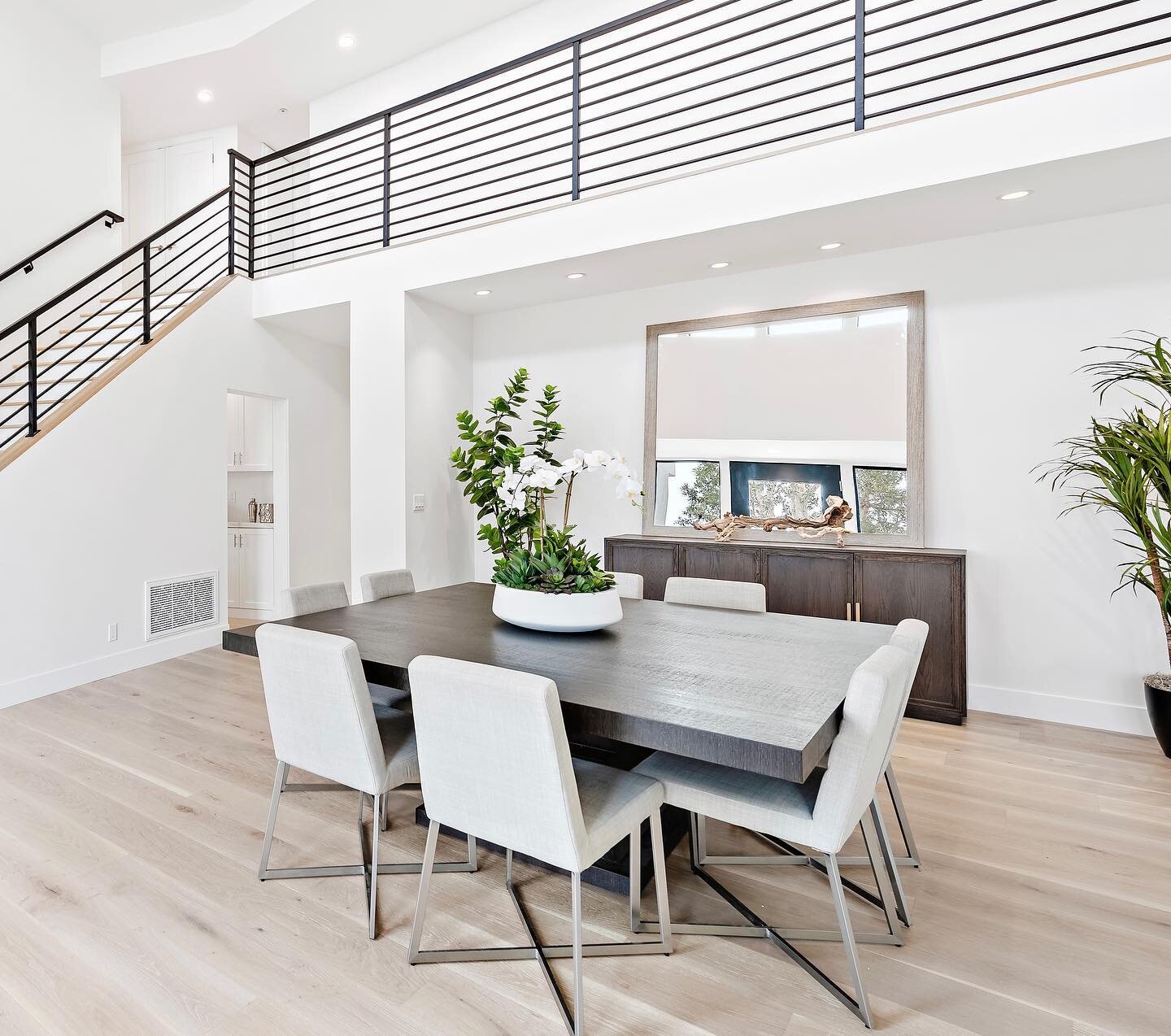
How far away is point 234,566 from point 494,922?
5376 mm

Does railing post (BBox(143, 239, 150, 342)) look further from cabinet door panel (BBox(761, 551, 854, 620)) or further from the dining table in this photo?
cabinet door panel (BBox(761, 551, 854, 620))

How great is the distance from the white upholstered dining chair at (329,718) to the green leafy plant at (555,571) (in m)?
0.65

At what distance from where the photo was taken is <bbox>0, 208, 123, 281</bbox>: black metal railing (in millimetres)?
4789

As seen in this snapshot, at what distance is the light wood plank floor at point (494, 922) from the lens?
1.52 m

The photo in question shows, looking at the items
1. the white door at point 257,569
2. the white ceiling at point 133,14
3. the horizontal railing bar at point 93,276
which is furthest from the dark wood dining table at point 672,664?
the white ceiling at point 133,14

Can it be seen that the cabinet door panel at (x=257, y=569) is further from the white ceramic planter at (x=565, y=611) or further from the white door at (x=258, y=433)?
the white ceramic planter at (x=565, y=611)

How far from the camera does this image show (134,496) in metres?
4.41

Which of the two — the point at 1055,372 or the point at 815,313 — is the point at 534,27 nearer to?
the point at 815,313

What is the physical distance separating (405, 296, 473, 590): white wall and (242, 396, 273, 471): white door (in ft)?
6.41

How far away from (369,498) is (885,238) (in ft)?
12.2

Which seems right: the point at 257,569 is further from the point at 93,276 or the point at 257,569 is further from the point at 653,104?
the point at 653,104

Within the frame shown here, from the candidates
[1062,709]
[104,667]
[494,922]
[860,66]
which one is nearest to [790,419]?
[860,66]

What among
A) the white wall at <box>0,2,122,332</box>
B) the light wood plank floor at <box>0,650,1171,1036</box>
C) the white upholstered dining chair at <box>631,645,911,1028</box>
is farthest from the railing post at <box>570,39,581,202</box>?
the white wall at <box>0,2,122,332</box>

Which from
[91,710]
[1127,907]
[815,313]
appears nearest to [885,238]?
[815,313]
